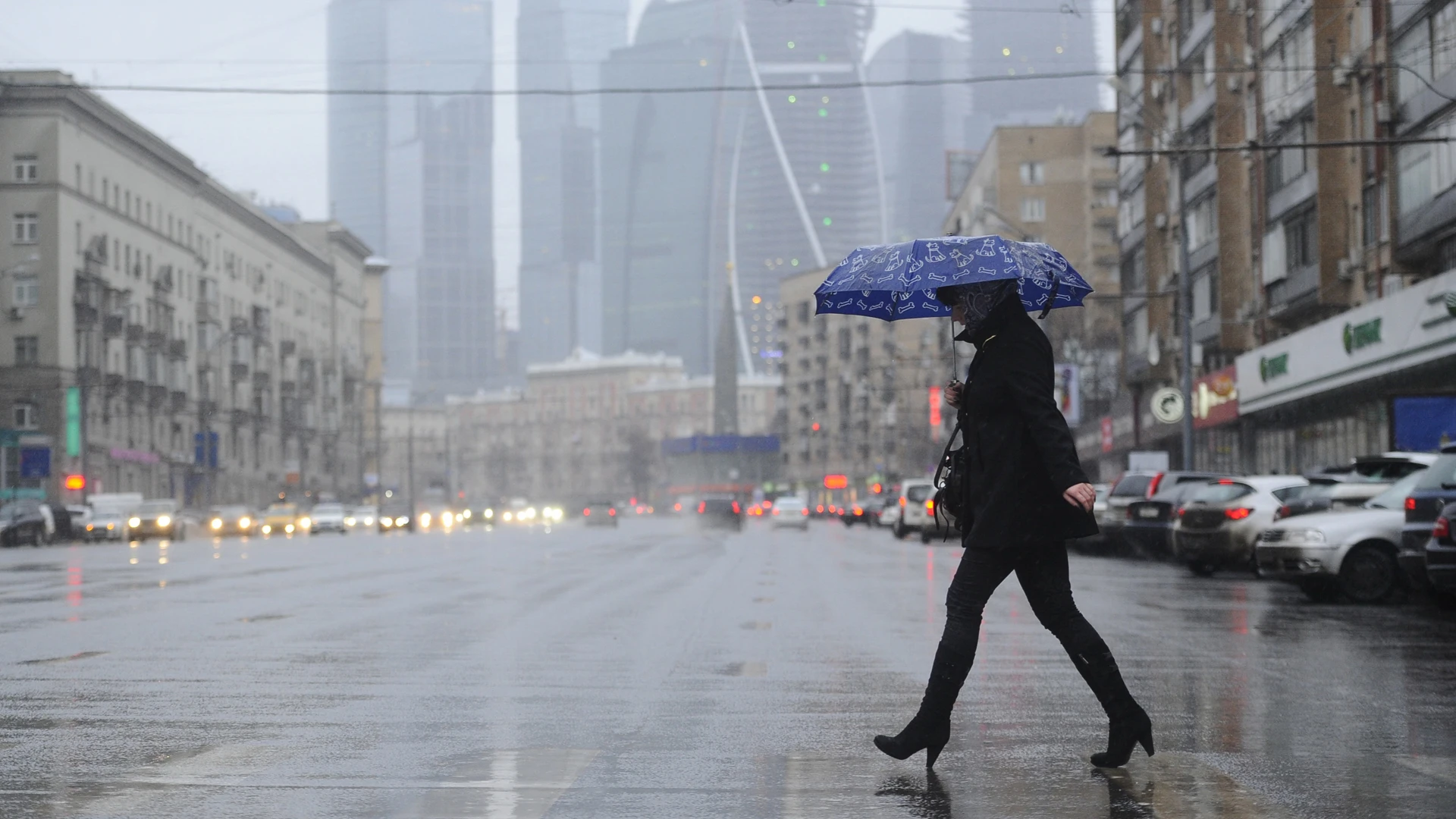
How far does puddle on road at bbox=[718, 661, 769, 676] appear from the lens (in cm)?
1220

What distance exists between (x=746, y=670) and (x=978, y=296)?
492 cm

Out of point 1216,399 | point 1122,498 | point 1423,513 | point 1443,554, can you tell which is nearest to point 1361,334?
point 1122,498

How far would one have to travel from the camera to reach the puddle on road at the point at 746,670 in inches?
480


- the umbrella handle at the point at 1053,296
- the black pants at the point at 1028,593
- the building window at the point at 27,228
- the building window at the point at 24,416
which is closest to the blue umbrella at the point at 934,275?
the umbrella handle at the point at 1053,296

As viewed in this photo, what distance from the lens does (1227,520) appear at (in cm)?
2684

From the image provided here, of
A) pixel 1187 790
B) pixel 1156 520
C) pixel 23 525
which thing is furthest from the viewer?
pixel 23 525

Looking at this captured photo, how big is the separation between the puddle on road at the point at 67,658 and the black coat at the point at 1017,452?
24.8 feet

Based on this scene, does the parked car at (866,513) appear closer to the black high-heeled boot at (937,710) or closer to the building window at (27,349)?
the building window at (27,349)

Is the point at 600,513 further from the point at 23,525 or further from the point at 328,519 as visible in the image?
the point at 23,525

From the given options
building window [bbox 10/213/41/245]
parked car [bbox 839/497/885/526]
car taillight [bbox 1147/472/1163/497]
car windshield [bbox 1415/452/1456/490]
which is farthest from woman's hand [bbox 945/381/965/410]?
building window [bbox 10/213/41/245]

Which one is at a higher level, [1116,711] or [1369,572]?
[1116,711]

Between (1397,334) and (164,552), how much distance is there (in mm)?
29454

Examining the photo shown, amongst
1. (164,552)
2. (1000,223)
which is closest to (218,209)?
(1000,223)

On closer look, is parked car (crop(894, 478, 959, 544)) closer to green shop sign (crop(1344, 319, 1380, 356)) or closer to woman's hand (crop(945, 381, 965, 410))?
green shop sign (crop(1344, 319, 1380, 356))
